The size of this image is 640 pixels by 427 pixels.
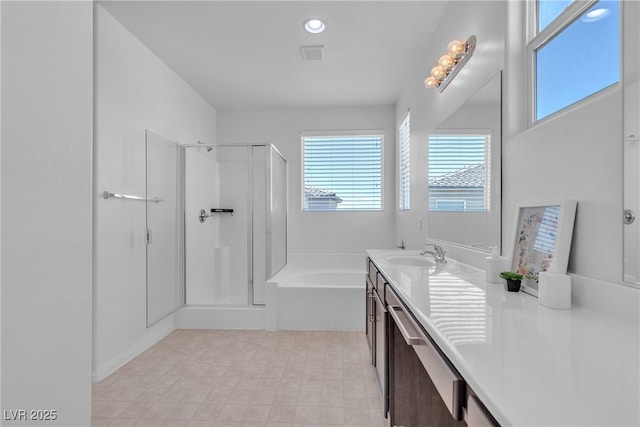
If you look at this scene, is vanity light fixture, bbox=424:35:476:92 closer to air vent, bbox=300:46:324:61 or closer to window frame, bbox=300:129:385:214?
air vent, bbox=300:46:324:61

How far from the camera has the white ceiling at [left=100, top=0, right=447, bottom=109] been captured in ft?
7.56

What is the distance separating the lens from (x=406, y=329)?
44.0 inches

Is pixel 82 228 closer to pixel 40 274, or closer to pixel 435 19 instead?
pixel 40 274

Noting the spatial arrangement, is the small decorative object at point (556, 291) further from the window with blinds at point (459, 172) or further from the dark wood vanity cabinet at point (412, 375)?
the window with blinds at point (459, 172)

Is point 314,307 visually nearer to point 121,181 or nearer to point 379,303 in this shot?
point 379,303

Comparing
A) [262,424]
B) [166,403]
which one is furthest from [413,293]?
[166,403]

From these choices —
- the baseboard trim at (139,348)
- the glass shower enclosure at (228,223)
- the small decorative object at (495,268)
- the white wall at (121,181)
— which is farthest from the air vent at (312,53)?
the baseboard trim at (139,348)

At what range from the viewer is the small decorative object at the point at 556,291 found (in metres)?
1.02

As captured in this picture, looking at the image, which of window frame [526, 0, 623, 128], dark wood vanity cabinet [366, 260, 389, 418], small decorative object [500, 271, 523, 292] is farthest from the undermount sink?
window frame [526, 0, 623, 128]

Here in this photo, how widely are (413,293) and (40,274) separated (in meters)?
1.25

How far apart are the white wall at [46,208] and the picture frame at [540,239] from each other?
1662 millimetres

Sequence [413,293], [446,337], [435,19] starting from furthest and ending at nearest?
[435,19], [413,293], [446,337]

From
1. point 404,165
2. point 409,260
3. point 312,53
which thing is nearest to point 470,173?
point 409,260

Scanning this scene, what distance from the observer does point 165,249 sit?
312cm
